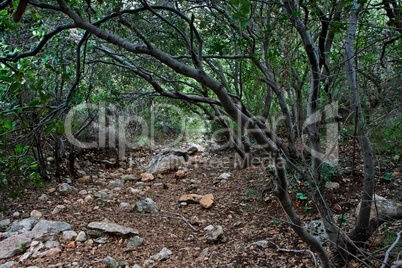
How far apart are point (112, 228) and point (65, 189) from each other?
1391 millimetres

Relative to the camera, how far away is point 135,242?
3184mm

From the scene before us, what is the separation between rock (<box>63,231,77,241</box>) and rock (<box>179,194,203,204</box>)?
1.49 meters

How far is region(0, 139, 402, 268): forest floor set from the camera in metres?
2.85

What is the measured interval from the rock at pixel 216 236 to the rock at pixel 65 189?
7.06 feet

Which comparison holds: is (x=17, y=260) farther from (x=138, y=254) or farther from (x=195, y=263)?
(x=195, y=263)

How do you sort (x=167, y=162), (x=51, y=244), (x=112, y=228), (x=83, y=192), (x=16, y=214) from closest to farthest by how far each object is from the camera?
(x=51, y=244) < (x=112, y=228) < (x=16, y=214) < (x=83, y=192) < (x=167, y=162)

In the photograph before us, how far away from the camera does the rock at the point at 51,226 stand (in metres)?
3.31

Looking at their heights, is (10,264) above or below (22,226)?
below

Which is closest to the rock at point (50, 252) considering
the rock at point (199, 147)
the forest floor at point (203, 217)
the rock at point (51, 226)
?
the forest floor at point (203, 217)

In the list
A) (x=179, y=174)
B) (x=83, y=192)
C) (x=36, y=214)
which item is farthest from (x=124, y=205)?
(x=179, y=174)

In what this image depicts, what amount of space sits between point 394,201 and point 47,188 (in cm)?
410

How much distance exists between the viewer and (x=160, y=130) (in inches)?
312

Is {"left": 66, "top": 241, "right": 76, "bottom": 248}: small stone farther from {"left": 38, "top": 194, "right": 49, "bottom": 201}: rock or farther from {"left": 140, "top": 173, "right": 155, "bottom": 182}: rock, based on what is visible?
{"left": 140, "top": 173, "right": 155, "bottom": 182}: rock

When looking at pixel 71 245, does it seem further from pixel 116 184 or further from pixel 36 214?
pixel 116 184
